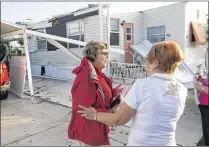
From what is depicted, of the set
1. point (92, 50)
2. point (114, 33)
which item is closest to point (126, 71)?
point (114, 33)

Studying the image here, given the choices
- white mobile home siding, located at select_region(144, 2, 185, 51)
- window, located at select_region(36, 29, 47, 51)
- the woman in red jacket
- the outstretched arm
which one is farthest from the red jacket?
window, located at select_region(36, 29, 47, 51)

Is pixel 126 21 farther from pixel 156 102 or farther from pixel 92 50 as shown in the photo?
pixel 156 102

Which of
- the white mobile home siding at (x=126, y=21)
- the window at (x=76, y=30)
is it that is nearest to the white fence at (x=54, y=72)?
the window at (x=76, y=30)

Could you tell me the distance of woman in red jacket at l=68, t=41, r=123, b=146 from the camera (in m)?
1.55

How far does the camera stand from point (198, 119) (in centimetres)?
376

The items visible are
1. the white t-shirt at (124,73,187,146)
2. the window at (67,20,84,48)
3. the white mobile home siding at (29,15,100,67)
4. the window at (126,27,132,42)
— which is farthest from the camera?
the window at (126,27,132,42)

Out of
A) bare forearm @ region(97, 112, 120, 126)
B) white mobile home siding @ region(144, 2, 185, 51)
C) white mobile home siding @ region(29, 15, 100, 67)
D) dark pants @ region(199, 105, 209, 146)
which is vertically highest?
white mobile home siding @ region(144, 2, 185, 51)

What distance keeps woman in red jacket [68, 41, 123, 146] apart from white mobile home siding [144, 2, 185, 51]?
822cm

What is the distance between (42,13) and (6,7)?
27 cm

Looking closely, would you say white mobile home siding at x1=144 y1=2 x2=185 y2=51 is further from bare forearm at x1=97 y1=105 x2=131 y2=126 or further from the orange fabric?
bare forearm at x1=97 y1=105 x2=131 y2=126

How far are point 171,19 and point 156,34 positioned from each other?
1.00 metres

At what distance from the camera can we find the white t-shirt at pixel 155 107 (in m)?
1.17

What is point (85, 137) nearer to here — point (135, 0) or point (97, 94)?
point (97, 94)

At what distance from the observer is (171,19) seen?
30.7 feet
